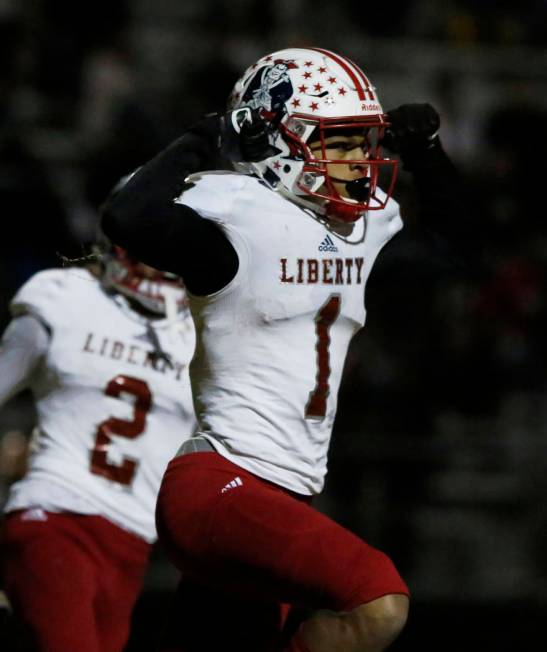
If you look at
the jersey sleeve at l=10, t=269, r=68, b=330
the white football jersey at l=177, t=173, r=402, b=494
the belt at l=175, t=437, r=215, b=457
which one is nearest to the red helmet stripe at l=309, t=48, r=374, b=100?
the white football jersey at l=177, t=173, r=402, b=494

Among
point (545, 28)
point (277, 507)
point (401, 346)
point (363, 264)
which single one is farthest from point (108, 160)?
point (277, 507)

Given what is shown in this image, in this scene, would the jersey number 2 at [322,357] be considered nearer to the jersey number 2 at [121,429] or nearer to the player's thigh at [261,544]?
the player's thigh at [261,544]

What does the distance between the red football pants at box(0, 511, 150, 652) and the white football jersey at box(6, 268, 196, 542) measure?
0.17ft

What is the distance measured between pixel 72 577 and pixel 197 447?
2.64 ft

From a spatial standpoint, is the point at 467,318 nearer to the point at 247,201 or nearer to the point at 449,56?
the point at 449,56

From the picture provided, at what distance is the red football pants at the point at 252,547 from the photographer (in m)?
2.72

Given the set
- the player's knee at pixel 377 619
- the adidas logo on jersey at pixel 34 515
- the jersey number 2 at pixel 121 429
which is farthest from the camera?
the jersey number 2 at pixel 121 429

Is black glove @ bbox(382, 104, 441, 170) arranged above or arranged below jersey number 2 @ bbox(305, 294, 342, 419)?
above

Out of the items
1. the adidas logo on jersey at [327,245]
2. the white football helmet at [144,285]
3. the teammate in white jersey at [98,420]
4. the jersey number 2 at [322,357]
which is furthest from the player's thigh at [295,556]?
the white football helmet at [144,285]

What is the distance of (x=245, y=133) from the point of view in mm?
3109

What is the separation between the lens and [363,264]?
3295mm

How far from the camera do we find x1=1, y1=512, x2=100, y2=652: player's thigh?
3486 mm

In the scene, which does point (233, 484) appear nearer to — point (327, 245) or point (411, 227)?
point (327, 245)

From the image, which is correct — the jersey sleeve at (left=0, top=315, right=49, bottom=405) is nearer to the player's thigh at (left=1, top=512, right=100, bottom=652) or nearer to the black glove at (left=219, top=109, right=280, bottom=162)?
the player's thigh at (left=1, top=512, right=100, bottom=652)
